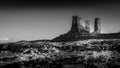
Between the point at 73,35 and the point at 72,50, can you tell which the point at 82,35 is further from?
the point at 72,50

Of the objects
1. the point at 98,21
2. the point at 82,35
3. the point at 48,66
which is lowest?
the point at 48,66

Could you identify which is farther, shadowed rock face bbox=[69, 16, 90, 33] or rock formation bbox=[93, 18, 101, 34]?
shadowed rock face bbox=[69, 16, 90, 33]

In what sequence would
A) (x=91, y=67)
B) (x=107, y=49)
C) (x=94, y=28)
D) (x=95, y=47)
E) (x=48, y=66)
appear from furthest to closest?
(x=94, y=28) → (x=95, y=47) → (x=107, y=49) → (x=48, y=66) → (x=91, y=67)

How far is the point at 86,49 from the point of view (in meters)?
95.9

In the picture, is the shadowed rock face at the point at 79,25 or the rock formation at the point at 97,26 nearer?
the rock formation at the point at 97,26

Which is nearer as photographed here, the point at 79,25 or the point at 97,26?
the point at 97,26

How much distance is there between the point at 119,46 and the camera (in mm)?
92500

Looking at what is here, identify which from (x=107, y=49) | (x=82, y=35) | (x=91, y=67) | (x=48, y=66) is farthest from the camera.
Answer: (x=82, y=35)

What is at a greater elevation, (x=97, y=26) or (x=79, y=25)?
(x=79, y=25)

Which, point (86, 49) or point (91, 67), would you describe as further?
point (86, 49)

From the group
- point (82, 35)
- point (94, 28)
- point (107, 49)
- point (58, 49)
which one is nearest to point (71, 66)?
point (107, 49)

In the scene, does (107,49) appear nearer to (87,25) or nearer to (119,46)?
(119,46)

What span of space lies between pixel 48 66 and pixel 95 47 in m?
42.2

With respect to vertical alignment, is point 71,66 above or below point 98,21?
below
